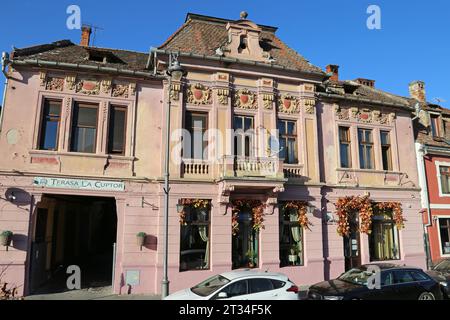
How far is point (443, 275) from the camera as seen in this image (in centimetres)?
1410

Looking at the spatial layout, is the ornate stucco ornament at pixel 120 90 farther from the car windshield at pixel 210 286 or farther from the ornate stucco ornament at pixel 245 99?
the car windshield at pixel 210 286

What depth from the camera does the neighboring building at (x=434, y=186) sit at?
755 inches

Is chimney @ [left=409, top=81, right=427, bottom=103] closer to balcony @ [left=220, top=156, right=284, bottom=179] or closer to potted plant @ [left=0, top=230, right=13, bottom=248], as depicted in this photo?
balcony @ [left=220, top=156, right=284, bottom=179]

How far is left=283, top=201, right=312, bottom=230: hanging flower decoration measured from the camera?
636 inches

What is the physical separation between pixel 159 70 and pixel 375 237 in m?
13.0

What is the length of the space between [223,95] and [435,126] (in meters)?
14.2

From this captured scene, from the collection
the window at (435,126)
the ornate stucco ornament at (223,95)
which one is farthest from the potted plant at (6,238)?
the window at (435,126)

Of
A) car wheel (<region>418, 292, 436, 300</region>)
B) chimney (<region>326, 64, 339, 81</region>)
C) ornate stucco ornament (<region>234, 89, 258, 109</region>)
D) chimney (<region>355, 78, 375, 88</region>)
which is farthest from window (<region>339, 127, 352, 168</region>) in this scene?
chimney (<region>355, 78, 375, 88</region>)

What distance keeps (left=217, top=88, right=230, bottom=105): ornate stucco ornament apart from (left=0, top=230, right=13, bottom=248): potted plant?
31.5 feet

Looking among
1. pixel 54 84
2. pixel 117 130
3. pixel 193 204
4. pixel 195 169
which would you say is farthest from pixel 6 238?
pixel 195 169

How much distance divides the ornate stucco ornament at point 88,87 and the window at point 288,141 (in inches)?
323

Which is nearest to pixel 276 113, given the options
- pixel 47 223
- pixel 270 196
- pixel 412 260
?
pixel 270 196

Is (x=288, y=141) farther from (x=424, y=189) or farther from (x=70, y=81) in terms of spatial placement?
(x=70, y=81)
